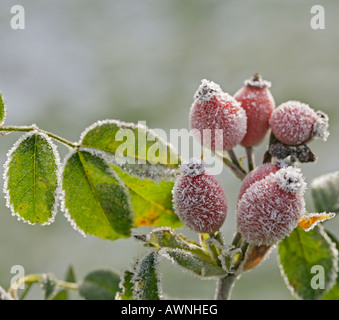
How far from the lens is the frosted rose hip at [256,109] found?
1.77m

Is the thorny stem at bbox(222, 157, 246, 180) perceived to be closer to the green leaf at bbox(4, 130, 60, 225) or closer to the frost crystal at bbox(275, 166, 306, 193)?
the frost crystal at bbox(275, 166, 306, 193)

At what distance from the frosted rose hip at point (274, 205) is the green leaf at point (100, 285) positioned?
948 millimetres

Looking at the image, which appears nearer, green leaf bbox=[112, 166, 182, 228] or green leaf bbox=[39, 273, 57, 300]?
green leaf bbox=[112, 166, 182, 228]

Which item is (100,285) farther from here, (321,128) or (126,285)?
(321,128)

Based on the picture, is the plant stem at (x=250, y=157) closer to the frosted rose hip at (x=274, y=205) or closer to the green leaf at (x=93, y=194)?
the frosted rose hip at (x=274, y=205)

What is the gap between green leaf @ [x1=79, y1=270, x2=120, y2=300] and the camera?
2162mm

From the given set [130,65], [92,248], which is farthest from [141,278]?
[130,65]

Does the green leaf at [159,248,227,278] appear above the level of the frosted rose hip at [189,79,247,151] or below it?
below

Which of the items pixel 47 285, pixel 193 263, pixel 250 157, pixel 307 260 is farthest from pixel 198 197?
pixel 47 285

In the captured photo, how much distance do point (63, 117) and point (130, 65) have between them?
8.06 feet

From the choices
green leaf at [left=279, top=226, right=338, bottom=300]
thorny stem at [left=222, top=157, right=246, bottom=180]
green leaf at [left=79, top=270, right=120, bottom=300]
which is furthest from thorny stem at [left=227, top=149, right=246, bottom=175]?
green leaf at [left=79, top=270, right=120, bottom=300]

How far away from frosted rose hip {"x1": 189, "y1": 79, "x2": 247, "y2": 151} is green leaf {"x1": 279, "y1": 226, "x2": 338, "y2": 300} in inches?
16.9

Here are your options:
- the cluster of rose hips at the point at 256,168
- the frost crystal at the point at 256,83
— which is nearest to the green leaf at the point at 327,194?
the cluster of rose hips at the point at 256,168

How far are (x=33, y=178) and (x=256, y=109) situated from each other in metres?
0.81
